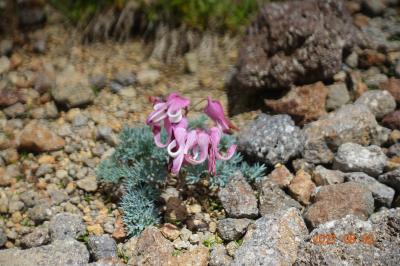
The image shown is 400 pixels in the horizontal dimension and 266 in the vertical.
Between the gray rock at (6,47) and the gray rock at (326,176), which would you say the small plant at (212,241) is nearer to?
the gray rock at (326,176)

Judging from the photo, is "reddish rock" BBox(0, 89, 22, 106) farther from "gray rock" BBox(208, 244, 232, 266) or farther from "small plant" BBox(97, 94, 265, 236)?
"gray rock" BBox(208, 244, 232, 266)

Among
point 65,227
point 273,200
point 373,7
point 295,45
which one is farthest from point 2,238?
point 373,7

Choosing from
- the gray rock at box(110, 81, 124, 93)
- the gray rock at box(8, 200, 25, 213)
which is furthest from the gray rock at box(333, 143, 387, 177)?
the gray rock at box(8, 200, 25, 213)

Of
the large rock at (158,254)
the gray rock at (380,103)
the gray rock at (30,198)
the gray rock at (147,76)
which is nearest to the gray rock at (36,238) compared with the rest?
the gray rock at (30,198)

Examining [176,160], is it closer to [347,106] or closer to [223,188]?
[223,188]

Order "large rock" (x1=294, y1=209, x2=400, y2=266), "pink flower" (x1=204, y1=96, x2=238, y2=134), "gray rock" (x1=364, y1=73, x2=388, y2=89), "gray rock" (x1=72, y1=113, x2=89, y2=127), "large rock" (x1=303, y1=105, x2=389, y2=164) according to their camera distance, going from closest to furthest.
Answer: "large rock" (x1=294, y1=209, x2=400, y2=266), "pink flower" (x1=204, y1=96, x2=238, y2=134), "large rock" (x1=303, y1=105, x2=389, y2=164), "gray rock" (x1=72, y1=113, x2=89, y2=127), "gray rock" (x1=364, y1=73, x2=388, y2=89)

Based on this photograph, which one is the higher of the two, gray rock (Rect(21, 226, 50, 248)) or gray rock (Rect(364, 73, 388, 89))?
gray rock (Rect(364, 73, 388, 89))

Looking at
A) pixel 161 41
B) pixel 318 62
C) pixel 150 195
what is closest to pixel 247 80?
pixel 318 62
